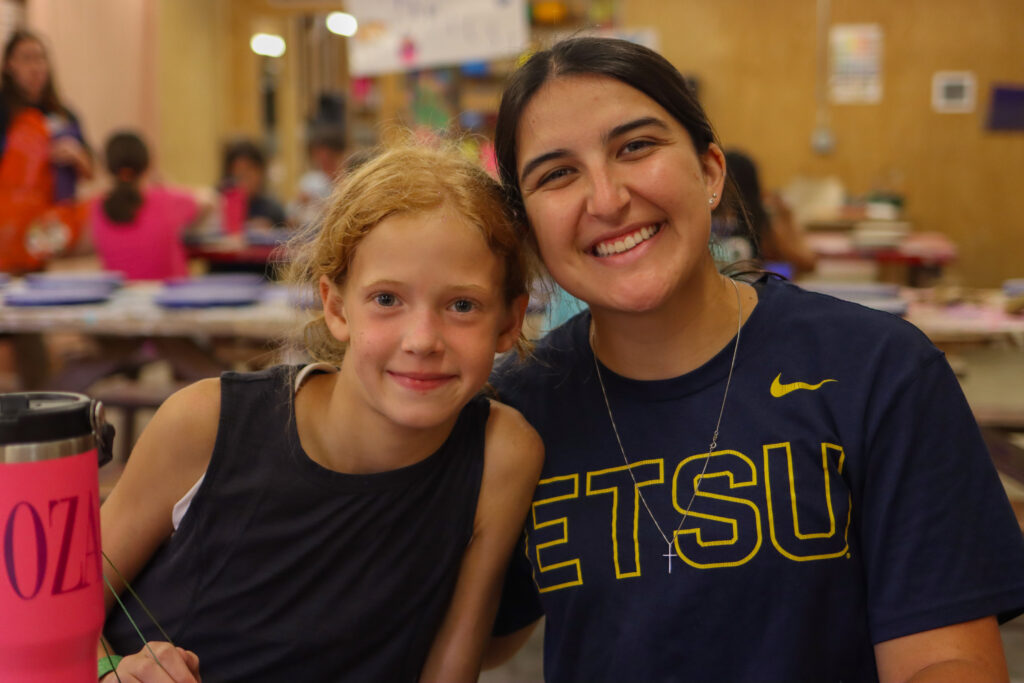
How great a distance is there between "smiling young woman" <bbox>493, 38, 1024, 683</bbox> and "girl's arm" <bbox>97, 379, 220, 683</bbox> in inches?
18.3

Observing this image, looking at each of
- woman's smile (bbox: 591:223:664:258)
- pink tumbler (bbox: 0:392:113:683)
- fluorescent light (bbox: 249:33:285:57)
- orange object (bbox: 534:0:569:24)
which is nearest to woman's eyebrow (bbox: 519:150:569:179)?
woman's smile (bbox: 591:223:664:258)

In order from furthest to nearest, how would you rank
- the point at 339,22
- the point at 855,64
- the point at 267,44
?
the point at 267,44 → the point at 339,22 → the point at 855,64

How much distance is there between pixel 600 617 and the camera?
1282 millimetres

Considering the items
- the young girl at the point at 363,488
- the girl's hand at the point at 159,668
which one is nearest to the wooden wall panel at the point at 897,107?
the young girl at the point at 363,488

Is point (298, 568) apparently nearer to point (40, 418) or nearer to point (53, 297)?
point (40, 418)

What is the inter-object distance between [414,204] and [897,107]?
810 cm

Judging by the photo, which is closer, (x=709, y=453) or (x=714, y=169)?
(x=709, y=453)

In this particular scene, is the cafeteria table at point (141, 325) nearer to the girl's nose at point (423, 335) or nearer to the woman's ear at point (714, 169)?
the girl's nose at point (423, 335)

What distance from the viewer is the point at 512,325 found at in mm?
1413

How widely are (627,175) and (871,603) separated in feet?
2.01

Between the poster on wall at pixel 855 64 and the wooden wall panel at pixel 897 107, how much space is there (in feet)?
0.22

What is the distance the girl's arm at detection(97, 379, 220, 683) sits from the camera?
1312 millimetres

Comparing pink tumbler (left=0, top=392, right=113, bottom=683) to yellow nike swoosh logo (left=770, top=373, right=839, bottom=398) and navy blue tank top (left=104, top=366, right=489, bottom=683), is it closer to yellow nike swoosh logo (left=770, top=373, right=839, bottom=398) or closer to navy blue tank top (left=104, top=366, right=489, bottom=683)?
navy blue tank top (left=104, top=366, right=489, bottom=683)

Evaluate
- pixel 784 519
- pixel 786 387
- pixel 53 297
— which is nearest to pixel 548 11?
pixel 53 297
